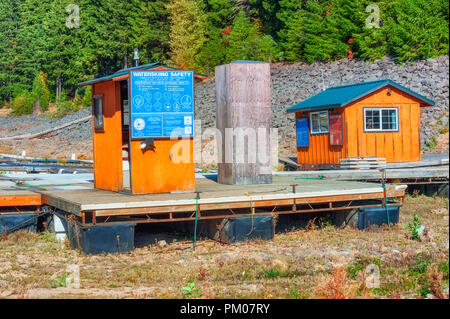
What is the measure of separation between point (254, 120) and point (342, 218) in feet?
9.92

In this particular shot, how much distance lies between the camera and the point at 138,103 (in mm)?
12500

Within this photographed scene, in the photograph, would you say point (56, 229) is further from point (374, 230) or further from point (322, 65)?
point (322, 65)

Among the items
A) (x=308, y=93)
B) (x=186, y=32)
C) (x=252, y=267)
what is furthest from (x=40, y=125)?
(x=252, y=267)

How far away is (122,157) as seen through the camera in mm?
13539

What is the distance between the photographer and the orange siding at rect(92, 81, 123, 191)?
1317 cm

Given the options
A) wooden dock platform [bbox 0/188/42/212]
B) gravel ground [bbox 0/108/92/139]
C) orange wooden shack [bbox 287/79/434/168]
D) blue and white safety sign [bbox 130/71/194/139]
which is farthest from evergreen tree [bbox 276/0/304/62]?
wooden dock platform [bbox 0/188/42/212]

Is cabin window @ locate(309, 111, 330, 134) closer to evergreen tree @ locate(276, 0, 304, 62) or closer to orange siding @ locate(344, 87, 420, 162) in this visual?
orange siding @ locate(344, 87, 420, 162)

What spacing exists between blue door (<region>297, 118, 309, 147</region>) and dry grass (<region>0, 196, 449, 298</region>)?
9.90 m

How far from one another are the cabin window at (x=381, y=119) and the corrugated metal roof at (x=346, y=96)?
0.69 meters

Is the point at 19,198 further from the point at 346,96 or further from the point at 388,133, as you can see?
the point at 388,133

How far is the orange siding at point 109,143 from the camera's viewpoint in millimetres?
13172

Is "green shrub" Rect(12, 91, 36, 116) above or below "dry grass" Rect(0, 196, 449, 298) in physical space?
above
